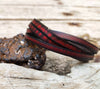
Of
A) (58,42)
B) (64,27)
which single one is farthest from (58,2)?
(58,42)

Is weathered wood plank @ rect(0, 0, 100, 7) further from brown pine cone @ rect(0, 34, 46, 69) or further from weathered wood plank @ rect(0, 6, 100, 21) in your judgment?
brown pine cone @ rect(0, 34, 46, 69)

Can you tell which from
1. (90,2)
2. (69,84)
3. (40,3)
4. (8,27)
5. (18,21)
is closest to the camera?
(69,84)

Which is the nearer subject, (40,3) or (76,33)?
(76,33)

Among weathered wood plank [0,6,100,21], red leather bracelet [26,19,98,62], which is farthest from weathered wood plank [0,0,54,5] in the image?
red leather bracelet [26,19,98,62]

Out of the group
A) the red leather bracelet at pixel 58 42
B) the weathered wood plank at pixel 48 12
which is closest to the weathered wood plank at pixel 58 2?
the weathered wood plank at pixel 48 12

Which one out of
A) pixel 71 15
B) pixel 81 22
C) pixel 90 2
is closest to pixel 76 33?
pixel 81 22

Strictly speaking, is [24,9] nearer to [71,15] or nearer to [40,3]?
[40,3]

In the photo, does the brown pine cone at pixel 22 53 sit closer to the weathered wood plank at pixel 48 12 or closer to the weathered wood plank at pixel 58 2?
the weathered wood plank at pixel 48 12
